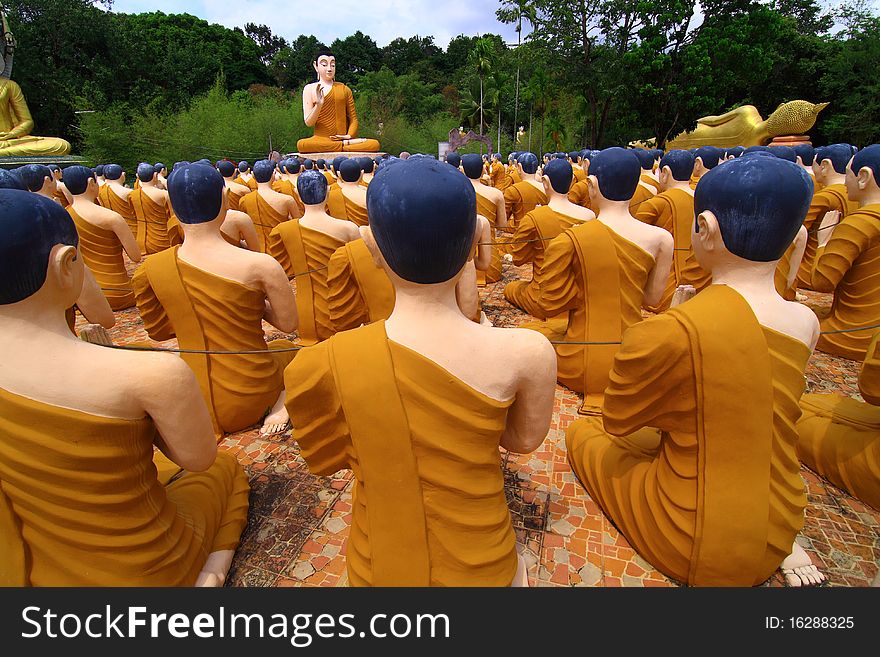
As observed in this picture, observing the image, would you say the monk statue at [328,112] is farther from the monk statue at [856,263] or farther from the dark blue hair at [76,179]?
the monk statue at [856,263]

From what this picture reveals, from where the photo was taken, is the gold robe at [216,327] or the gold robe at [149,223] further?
the gold robe at [149,223]

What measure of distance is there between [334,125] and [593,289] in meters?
11.9

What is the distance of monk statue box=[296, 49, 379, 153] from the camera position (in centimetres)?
1277

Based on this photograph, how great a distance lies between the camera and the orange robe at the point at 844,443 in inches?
97.3

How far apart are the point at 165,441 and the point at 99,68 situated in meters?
27.0

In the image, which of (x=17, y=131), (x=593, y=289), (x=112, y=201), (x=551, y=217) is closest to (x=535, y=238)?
(x=551, y=217)

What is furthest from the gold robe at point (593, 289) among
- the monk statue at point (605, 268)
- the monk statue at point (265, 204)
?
the monk statue at point (265, 204)

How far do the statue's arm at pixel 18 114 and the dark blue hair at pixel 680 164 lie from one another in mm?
18933

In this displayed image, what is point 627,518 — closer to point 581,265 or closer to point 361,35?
point 581,265

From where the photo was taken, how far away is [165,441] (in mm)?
1799

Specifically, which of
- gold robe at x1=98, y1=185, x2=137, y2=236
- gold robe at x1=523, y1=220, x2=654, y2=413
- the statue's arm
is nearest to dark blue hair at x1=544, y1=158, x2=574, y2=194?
gold robe at x1=523, y1=220, x2=654, y2=413

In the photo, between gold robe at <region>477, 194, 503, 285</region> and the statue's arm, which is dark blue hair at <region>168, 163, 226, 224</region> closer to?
gold robe at <region>477, 194, 503, 285</region>

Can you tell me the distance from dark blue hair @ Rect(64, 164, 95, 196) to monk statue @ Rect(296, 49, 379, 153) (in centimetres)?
808

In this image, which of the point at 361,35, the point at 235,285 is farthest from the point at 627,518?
the point at 361,35
